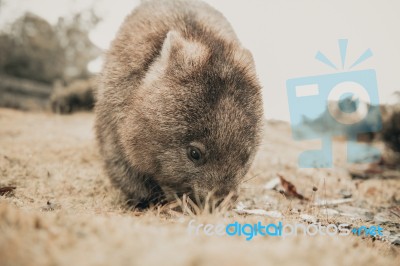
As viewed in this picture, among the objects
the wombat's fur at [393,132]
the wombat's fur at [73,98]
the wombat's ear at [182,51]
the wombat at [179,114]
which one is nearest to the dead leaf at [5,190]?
the wombat at [179,114]

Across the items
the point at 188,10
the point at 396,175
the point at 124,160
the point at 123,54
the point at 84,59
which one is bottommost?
the point at 396,175

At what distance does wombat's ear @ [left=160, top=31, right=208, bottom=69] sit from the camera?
3000 mm

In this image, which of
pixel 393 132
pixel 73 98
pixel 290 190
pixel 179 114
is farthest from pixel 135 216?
pixel 73 98

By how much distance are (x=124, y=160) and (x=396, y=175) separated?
5.28m

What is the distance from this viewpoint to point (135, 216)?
2.63 metres

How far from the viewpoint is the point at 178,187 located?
120 inches

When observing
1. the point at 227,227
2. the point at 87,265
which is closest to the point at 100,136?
the point at 227,227

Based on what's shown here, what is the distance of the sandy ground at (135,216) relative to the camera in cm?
129

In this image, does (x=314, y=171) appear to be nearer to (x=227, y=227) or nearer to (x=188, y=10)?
(x=188, y=10)

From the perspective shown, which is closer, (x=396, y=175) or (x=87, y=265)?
(x=87, y=265)

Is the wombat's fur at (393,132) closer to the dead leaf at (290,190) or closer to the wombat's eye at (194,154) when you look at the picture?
the dead leaf at (290,190)

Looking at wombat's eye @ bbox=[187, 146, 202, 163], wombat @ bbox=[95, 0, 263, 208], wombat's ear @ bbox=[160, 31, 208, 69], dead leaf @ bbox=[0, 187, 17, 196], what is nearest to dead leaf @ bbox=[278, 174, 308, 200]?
wombat @ bbox=[95, 0, 263, 208]

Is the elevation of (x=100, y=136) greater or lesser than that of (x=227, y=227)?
greater

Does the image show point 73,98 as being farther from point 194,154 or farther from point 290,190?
point 194,154
